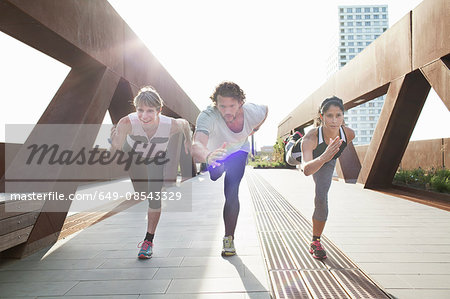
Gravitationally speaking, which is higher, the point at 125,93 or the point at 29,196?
the point at 125,93

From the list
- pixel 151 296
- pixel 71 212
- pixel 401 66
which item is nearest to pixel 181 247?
pixel 151 296

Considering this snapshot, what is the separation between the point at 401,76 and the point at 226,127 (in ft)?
20.3

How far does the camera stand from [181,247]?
3455 mm

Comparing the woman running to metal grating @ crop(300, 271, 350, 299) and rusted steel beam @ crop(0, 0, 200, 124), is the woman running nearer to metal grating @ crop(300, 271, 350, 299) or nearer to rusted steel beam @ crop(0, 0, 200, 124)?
metal grating @ crop(300, 271, 350, 299)

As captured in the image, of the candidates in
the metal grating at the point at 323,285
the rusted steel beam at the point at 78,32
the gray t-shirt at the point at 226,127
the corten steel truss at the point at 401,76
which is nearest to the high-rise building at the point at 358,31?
the corten steel truss at the point at 401,76

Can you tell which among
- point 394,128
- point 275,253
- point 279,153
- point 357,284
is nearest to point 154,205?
point 275,253

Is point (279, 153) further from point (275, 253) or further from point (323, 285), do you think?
point (323, 285)

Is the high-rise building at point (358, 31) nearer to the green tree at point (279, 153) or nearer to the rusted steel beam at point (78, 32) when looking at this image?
the green tree at point (279, 153)

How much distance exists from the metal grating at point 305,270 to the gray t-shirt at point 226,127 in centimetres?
106

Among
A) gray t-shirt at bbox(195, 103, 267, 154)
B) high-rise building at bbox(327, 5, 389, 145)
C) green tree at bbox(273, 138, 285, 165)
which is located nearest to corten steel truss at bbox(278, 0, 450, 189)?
gray t-shirt at bbox(195, 103, 267, 154)

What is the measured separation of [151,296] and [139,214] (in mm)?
3662

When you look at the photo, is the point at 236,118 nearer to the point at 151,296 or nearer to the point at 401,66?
the point at 151,296

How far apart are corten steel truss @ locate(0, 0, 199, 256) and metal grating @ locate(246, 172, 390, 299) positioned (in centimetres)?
228

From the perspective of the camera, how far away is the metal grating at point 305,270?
7.29 feet
